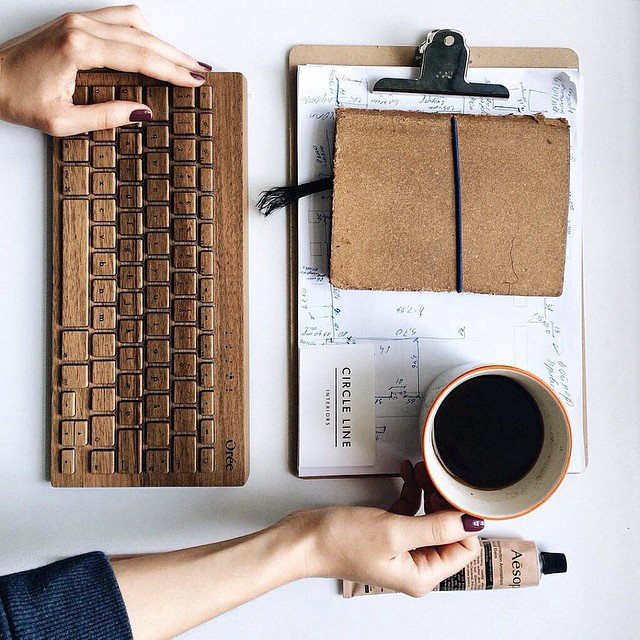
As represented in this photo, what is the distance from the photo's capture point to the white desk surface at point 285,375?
71 centimetres

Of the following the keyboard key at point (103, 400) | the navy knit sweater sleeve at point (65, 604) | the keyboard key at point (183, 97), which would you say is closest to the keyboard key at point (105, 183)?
the keyboard key at point (183, 97)

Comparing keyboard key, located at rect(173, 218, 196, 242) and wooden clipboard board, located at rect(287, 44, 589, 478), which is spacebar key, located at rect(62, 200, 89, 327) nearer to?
keyboard key, located at rect(173, 218, 196, 242)

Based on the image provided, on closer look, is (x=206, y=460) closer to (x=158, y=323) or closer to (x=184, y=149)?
(x=158, y=323)

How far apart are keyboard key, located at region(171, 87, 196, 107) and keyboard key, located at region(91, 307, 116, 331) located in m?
0.23

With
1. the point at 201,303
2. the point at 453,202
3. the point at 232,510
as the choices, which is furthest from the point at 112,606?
the point at 453,202

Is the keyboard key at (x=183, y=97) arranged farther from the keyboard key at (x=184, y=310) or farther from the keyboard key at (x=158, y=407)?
the keyboard key at (x=158, y=407)

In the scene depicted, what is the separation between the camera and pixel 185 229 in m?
0.68

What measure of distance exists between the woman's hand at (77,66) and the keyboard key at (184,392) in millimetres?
283

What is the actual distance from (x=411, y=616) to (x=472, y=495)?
0.21 meters

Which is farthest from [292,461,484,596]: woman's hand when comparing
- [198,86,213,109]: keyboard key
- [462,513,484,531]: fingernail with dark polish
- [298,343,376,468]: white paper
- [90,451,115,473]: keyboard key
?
[198,86,213,109]: keyboard key

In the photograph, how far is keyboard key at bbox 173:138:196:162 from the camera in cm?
67

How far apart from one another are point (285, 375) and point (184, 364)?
11 cm

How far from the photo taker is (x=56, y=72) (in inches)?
25.7

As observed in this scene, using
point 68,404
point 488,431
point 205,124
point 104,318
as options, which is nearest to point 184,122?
point 205,124
